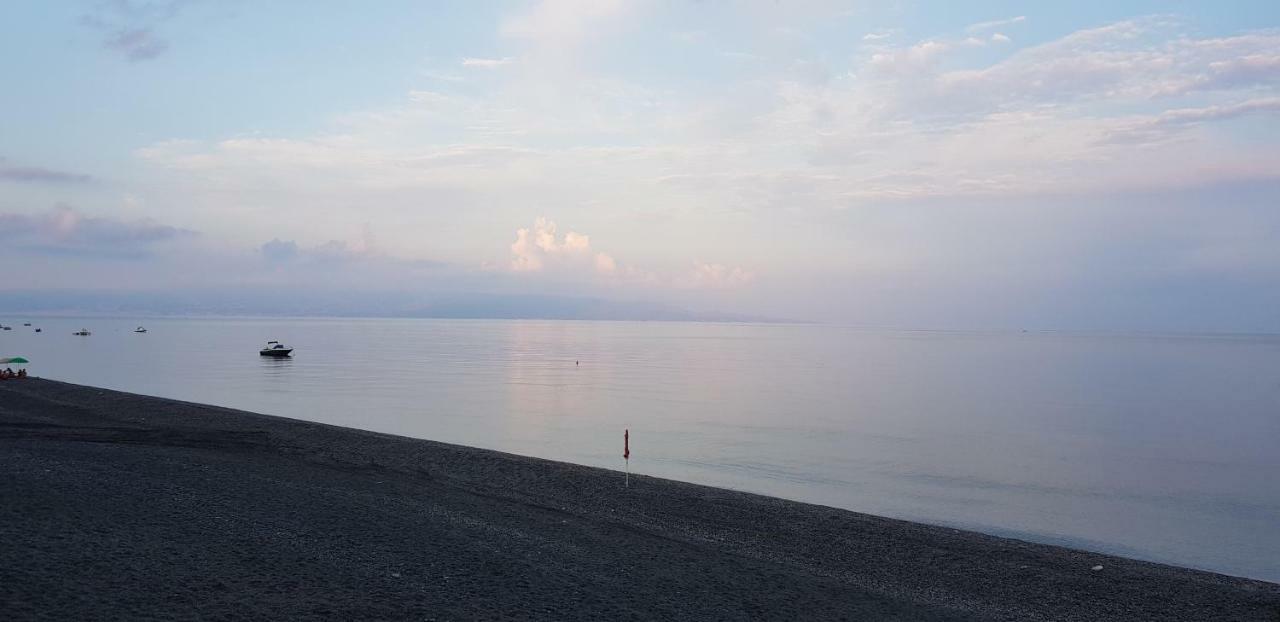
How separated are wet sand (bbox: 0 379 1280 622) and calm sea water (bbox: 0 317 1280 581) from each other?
5340 millimetres

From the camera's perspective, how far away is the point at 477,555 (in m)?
12.6

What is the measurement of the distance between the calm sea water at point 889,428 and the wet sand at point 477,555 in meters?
5.34

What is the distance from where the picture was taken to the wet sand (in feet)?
31.8

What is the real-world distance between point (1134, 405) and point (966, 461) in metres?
32.7

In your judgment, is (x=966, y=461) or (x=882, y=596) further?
(x=966, y=461)

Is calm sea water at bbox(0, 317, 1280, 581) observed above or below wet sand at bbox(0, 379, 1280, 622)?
below

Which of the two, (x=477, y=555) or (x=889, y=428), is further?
(x=889, y=428)

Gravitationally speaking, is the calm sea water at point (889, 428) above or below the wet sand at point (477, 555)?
below

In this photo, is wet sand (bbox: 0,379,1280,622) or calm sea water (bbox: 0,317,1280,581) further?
calm sea water (bbox: 0,317,1280,581)

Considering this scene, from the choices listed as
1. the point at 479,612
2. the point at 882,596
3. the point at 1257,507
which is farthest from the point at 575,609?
the point at 1257,507

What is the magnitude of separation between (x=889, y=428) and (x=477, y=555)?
33.8 m

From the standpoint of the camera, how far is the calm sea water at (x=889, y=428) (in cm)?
2338

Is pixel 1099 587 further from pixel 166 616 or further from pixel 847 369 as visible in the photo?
pixel 847 369

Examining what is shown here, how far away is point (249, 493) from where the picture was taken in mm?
15359
